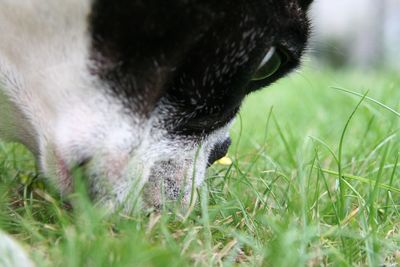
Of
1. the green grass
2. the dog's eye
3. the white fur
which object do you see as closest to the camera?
the green grass

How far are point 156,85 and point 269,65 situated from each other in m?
0.46

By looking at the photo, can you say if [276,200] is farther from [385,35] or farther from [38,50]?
[385,35]

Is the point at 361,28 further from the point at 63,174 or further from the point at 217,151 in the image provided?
the point at 63,174

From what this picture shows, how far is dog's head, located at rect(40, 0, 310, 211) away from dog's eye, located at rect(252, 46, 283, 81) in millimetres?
81

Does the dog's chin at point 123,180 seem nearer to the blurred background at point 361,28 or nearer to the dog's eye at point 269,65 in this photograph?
the dog's eye at point 269,65

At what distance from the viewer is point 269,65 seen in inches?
74.7

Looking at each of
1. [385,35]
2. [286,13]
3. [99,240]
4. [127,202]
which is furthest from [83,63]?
[385,35]

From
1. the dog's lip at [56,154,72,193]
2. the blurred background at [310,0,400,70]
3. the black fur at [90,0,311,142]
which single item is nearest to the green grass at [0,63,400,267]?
the dog's lip at [56,154,72,193]

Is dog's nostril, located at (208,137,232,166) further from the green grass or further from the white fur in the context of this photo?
the white fur

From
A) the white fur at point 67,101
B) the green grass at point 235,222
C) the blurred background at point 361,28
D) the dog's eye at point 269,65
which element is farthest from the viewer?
the blurred background at point 361,28

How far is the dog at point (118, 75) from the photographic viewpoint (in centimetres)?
152

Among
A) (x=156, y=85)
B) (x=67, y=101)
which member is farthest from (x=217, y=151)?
(x=67, y=101)

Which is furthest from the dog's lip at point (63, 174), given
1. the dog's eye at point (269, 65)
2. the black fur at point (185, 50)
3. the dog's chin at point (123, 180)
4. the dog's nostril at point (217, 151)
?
the dog's eye at point (269, 65)

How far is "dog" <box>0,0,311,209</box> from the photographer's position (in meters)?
1.52
